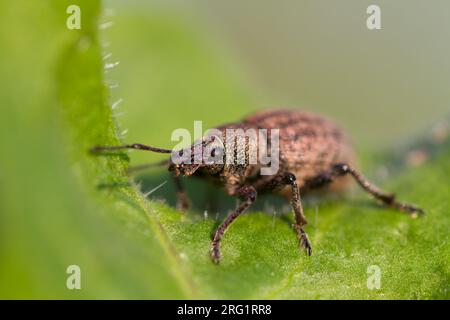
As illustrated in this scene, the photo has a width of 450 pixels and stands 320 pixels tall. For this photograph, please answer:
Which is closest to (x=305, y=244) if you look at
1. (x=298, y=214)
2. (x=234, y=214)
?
(x=298, y=214)

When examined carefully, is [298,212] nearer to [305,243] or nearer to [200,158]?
[305,243]

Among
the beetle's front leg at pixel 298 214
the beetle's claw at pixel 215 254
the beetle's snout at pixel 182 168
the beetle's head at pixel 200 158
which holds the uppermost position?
the beetle's head at pixel 200 158

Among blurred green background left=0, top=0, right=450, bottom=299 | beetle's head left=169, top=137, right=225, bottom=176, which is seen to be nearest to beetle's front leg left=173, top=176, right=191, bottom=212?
blurred green background left=0, top=0, right=450, bottom=299

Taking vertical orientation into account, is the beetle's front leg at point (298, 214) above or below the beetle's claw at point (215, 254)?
above

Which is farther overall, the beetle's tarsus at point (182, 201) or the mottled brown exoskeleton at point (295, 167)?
the beetle's tarsus at point (182, 201)

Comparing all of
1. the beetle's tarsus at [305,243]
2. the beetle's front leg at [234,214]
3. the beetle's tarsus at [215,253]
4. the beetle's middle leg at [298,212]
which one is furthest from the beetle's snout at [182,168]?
the beetle's tarsus at [305,243]

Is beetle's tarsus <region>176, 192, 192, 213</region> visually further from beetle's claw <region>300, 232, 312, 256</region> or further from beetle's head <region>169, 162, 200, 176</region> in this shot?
beetle's claw <region>300, 232, 312, 256</region>

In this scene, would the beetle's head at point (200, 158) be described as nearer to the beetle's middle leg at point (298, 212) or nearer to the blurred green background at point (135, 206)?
the blurred green background at point (135, 206)

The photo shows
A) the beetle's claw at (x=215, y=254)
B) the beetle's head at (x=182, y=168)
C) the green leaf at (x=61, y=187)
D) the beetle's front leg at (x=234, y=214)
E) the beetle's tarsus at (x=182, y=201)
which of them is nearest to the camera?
the green leaf at (x=61, y=187)

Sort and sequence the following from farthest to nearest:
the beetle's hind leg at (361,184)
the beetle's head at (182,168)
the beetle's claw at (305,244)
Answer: the beetle's hind leg at (361,184) → the beetle's head at (182,168) → the beetle's claw at (305,244)
